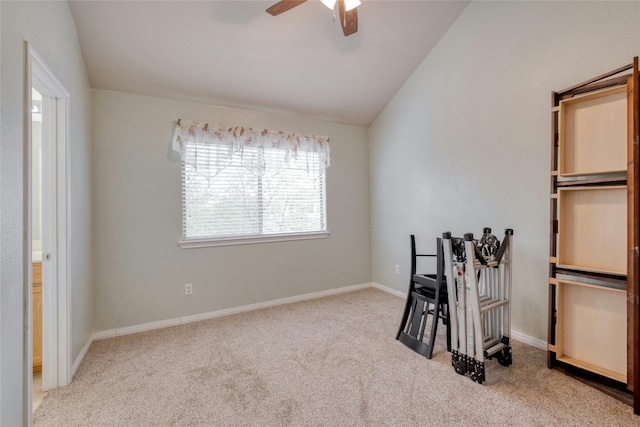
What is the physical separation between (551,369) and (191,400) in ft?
7.97

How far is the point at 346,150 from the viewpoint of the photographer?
13.6ft

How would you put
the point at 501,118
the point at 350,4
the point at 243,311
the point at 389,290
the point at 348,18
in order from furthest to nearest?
the point at 389,290
the point at 243,311
the point at 501,118
the point at 348,18
the point at 350,4

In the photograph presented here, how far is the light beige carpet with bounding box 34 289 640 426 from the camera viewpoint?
1649 mm

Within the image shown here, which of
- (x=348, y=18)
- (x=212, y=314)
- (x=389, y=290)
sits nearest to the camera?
(x=348, y=18)

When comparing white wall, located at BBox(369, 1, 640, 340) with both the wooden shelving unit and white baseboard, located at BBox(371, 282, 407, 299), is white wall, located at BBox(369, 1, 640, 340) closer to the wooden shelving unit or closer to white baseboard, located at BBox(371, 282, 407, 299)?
white baseboard, located at BBox(371, 282, 407, 299)

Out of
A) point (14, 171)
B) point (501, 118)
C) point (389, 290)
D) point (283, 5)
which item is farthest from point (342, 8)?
point (389, 290)

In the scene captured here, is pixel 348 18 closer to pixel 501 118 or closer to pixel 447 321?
pixel 501 118

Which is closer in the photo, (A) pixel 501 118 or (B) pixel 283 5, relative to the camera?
(B) pixel 283 5

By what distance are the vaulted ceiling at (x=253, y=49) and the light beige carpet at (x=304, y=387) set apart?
2471mm

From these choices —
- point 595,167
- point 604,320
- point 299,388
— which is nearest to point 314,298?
point 299,388

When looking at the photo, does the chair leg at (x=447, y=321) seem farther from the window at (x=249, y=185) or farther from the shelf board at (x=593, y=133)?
the window at (x=249, y=185)

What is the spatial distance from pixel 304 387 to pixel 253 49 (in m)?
2.85

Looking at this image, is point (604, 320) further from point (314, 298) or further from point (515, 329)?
point (314, 298)

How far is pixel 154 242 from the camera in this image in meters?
2.98
